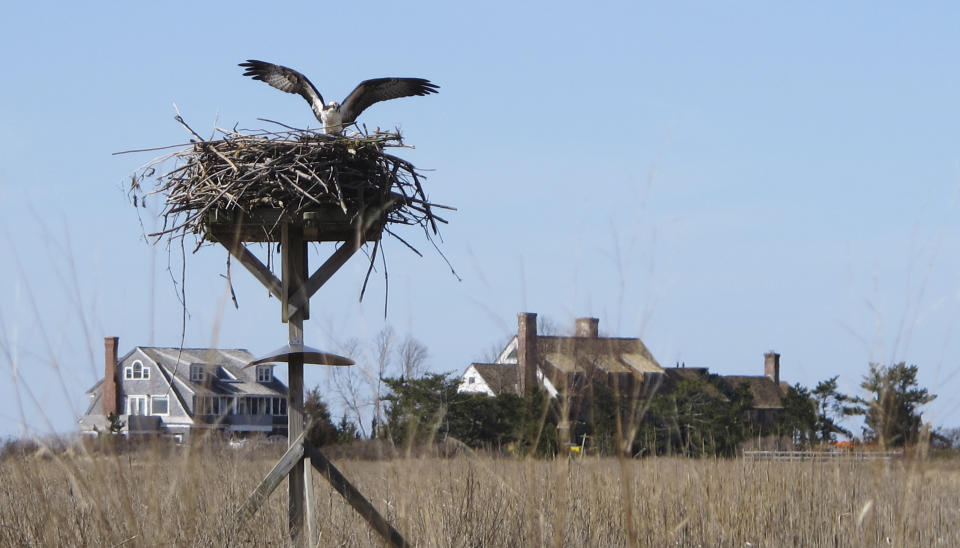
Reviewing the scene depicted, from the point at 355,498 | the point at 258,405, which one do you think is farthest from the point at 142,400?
the point at 355,498

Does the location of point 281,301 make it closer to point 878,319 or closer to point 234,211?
point 234,211

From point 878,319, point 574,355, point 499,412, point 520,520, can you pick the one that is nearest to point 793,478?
point 520,520

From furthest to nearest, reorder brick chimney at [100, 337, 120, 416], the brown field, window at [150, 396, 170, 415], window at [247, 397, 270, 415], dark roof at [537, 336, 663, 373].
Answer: window at [247, 397, 270, 415] → window at [150, 396, 170, 415] → brick chimney at [100, 337, 120, 416] → the brown field → dark roof at [537, 336, 663, 373]

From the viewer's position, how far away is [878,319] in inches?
116

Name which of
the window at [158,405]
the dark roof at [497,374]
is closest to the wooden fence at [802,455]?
the dark roof at [497,374]

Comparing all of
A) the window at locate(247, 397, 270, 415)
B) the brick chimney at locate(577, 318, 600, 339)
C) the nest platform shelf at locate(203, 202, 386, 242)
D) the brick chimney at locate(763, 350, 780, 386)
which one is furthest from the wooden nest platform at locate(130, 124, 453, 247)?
the brick chimney at locate(763, 350, 780, 386)

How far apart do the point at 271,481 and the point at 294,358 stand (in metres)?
0.63

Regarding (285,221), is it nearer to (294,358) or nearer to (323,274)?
(323,274)

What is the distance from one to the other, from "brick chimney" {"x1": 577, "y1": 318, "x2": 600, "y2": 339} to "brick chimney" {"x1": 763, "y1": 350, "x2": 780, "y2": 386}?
56926 mm

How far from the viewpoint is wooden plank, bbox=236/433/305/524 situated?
4.59 metres

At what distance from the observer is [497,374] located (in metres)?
46.6

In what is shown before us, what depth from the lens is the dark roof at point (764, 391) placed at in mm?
50938

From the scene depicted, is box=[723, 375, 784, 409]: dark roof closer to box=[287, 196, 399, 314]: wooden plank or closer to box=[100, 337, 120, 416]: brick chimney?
box=[100, 337, 120, 416]: brick chimney

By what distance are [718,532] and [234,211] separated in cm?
338
